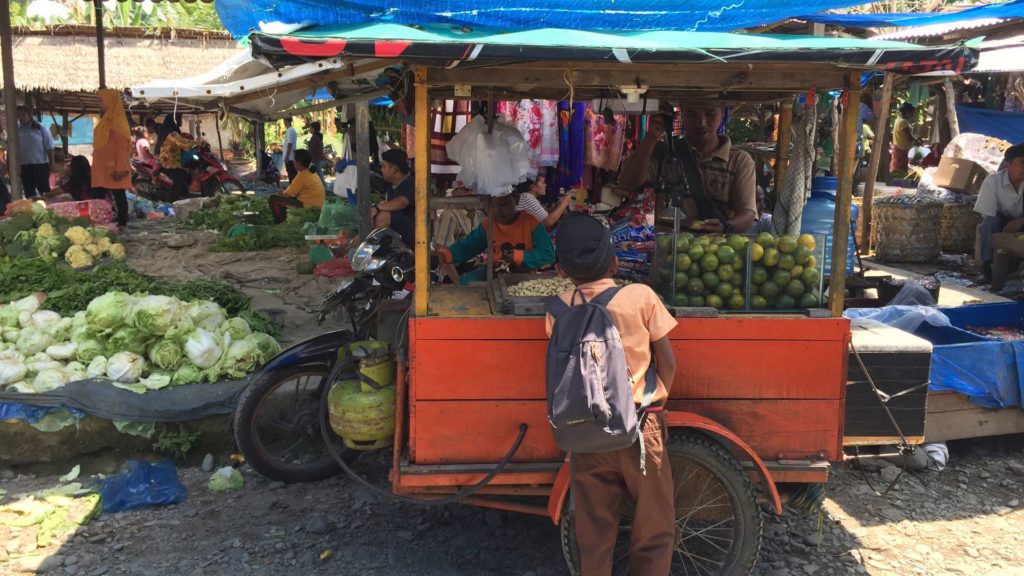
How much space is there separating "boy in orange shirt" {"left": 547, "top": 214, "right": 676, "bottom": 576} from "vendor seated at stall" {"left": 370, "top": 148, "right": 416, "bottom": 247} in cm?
343

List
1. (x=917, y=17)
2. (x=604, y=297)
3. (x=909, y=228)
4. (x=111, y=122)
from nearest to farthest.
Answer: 1. (x=604, y=297)
2. (x=917, y=17)
3. (x=909, y=228)
4. (x=111, y=122)

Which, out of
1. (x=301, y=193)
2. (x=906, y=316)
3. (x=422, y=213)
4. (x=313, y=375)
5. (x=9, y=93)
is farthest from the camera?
(x=301, y=193)

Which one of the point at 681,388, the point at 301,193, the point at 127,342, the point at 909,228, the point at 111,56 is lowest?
the point at 127,342

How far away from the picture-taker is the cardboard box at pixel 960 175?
10.2 meters

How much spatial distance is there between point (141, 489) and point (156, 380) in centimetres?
89

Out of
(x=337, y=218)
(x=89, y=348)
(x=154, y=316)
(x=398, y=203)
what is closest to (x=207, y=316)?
(x=154, y=316)

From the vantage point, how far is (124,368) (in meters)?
5.11

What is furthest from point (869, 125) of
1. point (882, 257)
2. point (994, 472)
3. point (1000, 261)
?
point (994, 472)

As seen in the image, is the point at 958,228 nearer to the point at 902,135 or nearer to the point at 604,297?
the point at 902,135

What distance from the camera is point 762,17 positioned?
479 cm

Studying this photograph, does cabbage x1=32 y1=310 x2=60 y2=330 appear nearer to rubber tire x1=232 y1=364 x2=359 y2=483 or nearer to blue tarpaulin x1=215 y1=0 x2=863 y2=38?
rubber tire x1=232 y1=364 x2=359 y2=483

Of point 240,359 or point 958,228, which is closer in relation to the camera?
point 240,359

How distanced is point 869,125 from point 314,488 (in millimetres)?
17026

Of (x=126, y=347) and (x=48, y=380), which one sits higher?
(x=126, y=347)
